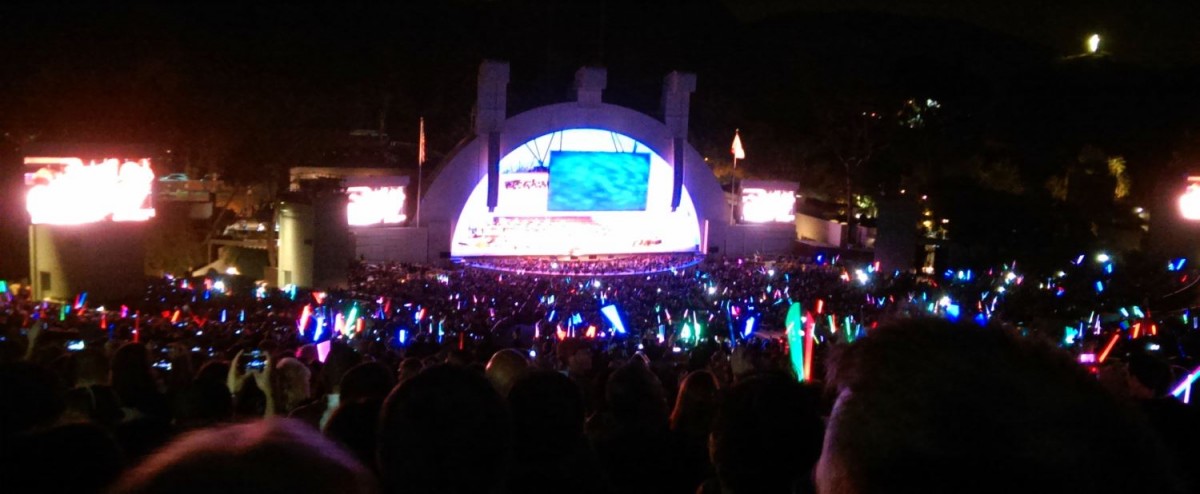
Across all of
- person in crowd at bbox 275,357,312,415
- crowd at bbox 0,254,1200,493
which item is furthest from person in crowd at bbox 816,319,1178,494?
person in crowd at bbox 275,357,312,415

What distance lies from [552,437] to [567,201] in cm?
2251

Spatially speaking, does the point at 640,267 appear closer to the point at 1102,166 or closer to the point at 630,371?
the point at 1102,166

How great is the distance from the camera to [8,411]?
2.48 meters

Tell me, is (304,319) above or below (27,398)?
below

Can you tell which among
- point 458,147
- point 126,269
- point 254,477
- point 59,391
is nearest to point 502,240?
point 458,147

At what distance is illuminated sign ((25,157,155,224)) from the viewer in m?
15.3

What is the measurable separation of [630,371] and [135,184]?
51.7 ft

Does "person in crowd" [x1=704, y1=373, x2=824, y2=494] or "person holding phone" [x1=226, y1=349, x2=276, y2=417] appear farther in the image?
"person holding phone" [x1=226, y1=349, x2=276, y2=417]

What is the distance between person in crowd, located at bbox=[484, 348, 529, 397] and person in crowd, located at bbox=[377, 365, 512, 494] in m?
2.48

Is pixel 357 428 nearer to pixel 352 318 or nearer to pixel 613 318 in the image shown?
pixel 613 318

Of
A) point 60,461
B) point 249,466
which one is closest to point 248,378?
point 60,461

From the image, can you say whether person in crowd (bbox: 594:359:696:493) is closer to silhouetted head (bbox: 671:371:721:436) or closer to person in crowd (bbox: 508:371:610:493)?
person in crowd (bbox: 508:371:610:493)

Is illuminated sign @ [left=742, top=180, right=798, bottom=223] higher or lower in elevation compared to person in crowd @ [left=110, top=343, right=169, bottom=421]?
higher

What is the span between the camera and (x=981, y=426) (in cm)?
117
